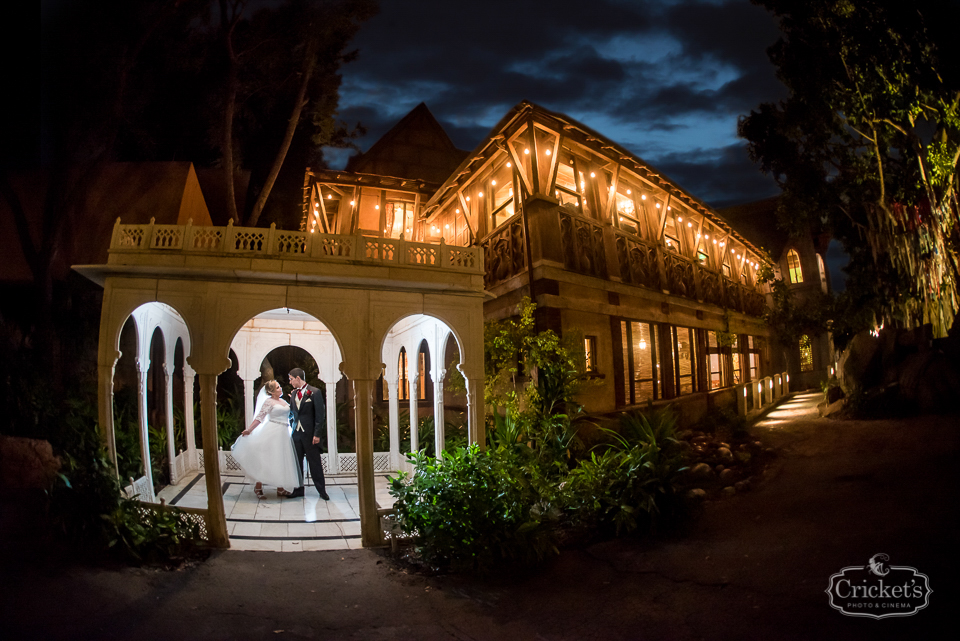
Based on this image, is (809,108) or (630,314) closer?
(630,314)

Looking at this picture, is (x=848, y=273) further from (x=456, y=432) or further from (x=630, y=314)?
(x=456, y=432)

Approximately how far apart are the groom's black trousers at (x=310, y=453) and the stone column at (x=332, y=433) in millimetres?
1706

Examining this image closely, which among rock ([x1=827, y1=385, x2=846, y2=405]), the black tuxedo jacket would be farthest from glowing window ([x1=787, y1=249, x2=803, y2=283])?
the black tuxedo jacket

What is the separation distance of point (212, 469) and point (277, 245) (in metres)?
3.24

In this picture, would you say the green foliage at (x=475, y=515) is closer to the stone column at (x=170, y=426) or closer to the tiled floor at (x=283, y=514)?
the tiled floor at (x=283, y=514)

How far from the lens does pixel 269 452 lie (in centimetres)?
865

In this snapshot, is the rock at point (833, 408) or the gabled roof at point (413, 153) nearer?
the rock at point (833, 408)

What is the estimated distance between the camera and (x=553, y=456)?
8.14 meters

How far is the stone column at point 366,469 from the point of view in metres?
6.75

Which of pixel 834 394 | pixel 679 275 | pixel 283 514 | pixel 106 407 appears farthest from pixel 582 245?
pixel 106 407

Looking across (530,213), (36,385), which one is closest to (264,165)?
(36,385)

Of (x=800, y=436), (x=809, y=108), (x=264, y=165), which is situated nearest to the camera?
(x=800, y=436)

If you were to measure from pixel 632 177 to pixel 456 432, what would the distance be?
8.64 metres

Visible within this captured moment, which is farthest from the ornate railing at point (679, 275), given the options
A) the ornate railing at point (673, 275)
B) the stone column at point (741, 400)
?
the stone column at point (741, 400)
